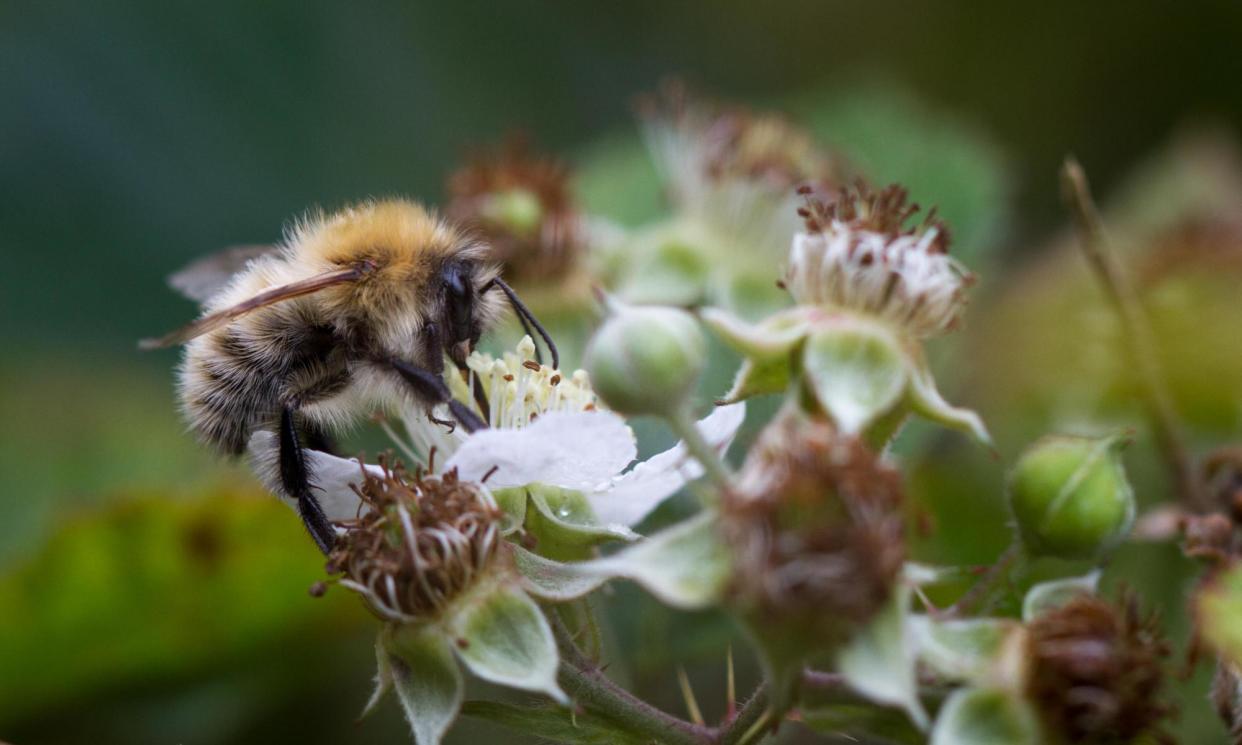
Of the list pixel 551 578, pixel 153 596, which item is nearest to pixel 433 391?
pixel 551 578

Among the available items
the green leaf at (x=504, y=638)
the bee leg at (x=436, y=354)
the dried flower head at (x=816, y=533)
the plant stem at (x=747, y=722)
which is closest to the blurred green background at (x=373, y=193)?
the bee leg at (x=436, y=354)

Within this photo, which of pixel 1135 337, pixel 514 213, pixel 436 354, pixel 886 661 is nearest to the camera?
pixel 886 661

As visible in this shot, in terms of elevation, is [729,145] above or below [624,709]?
above

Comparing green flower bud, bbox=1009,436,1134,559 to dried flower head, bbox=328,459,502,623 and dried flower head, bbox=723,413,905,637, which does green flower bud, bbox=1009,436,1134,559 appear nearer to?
dried flower head, bbox=723,413,905,637

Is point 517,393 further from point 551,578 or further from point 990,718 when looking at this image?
point 990,718

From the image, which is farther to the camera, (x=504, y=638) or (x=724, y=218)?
(x=724, y=218)

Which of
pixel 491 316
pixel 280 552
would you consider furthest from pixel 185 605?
pixel 491 316

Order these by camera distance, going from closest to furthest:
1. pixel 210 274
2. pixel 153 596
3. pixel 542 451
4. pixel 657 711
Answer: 1. pixel 657 711
2. pixel 542 451
3. pixel 210 274
4. pixel 153 596
